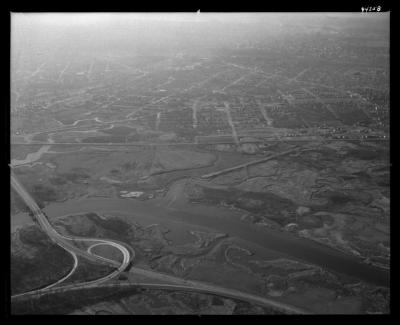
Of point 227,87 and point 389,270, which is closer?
point 389,270

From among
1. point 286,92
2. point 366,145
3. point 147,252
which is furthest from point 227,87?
point 147,252

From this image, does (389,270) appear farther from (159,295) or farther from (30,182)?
(30,182)

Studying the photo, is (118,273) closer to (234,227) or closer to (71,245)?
(71,245)

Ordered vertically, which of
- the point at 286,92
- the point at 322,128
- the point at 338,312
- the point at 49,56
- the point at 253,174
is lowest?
the point at 338,312

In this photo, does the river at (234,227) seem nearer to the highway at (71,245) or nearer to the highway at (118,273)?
the highway at (71,245)

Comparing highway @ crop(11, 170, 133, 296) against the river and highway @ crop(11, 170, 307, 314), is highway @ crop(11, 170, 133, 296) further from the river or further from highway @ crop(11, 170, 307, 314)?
the river

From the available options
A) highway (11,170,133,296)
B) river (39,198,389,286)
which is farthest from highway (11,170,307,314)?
river (39,198,389,286)

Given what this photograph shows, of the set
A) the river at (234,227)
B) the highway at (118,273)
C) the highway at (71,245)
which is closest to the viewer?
the highway at (118,273)

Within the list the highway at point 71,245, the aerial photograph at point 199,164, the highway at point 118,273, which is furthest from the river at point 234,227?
the highway at point 118,273
